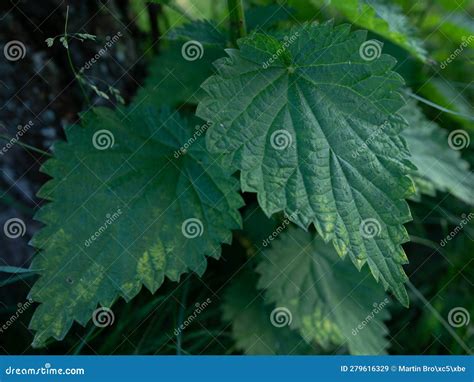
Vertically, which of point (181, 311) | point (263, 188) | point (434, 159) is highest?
point (434, 159)

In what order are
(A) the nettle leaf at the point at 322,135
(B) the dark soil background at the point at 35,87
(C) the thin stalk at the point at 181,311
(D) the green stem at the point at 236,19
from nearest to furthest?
(A) the nettle leaf at the point at 322,135, (D) the green stem at the point at 236,19, (C) the thin stalk at the point at 181,311, (B) the dark soil background at the point at 35,87

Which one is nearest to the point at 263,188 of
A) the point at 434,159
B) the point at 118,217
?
the point at 118,217

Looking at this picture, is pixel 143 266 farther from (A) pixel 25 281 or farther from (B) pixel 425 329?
(B) pixel 425 329

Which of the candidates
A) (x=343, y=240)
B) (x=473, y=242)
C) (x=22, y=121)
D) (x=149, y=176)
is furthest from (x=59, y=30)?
(x=473, y=242)

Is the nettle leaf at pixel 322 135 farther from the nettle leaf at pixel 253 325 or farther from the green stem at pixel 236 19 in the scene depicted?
the nettle leaf at pixel 253 325

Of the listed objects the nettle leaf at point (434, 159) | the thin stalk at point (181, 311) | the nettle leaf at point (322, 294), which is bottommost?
the thin stalk at point (181, 311)

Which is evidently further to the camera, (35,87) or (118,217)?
(35,87)

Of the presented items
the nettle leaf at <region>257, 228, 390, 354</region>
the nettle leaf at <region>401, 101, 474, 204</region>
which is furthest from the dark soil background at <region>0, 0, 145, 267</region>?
the nettle leaf at <region>401, 101, 474, 204</region>

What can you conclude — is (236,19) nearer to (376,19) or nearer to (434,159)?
(376,19)

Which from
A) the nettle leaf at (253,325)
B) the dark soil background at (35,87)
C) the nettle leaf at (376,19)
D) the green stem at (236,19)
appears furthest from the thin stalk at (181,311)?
the nettle leaf at (376,19)
